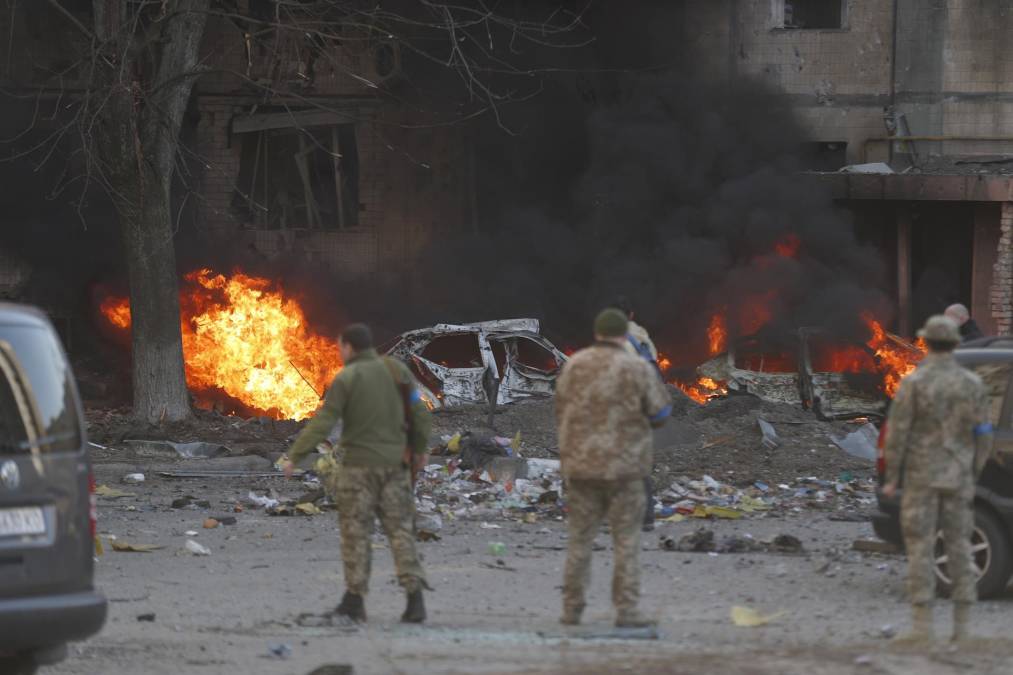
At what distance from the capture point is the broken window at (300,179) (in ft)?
79.9

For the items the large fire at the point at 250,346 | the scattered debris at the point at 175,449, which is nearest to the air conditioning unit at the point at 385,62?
the large fire at the point at 250,346

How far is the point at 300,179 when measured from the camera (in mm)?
24625

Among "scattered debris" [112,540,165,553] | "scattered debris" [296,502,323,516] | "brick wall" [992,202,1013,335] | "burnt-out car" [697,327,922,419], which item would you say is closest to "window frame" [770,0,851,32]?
"brick wall" [992,202,1013,335]

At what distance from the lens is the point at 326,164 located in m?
24.8

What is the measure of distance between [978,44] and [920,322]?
4863mm

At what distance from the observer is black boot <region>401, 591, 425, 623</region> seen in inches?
301

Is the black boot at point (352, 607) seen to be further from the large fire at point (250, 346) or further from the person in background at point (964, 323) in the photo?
the large fire at point (250, 346)

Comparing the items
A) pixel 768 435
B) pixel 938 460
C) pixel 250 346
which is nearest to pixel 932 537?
pixel 938 460

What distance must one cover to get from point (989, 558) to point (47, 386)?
5.59 metres

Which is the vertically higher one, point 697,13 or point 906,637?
point 697,13

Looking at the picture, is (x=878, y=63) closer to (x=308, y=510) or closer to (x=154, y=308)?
(x=154, y=308)

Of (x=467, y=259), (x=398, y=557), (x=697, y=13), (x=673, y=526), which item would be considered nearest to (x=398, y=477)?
(x=398, y=557)

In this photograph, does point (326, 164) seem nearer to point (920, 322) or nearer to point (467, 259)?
point (467, 259)

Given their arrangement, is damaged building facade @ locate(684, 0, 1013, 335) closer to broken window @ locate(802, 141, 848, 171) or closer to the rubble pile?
Answer: broken window @ locate(802, 141, 848, 171)
